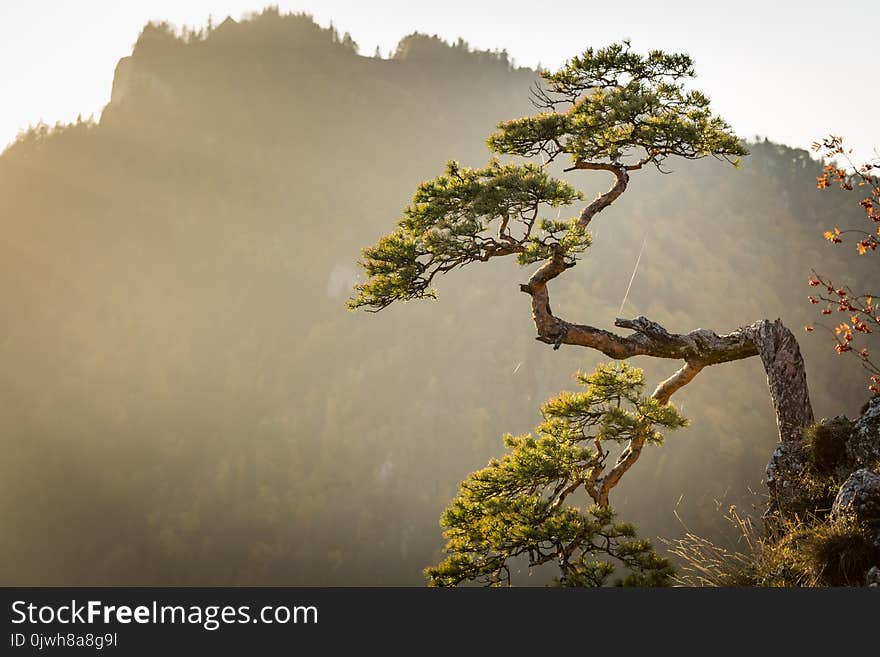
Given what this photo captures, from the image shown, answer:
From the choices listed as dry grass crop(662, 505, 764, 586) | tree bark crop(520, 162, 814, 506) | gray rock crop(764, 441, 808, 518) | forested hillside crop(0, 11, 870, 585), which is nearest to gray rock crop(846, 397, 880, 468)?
gray rock crop(764, 441, 808, 518)

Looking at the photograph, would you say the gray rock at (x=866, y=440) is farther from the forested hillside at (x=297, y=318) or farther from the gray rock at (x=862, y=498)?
the forested hillside at (x=297, y=318)

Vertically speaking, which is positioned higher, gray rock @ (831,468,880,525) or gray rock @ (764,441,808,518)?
gray rock @ (764,441,808,518)

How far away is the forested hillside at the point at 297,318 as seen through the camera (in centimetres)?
7400

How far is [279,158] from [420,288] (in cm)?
11285

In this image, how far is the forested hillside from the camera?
74000 mm

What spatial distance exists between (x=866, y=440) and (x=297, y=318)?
89.9 m

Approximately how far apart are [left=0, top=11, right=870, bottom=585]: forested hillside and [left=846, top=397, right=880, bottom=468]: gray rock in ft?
183

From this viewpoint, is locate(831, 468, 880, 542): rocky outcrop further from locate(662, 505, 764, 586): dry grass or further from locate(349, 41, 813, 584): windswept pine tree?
locate(349, 41, 813, 584): windswept pine tree

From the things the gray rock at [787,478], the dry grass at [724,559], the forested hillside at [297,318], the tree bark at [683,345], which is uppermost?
the forested hillside at [297,318]

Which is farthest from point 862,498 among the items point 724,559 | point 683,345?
point 683,345

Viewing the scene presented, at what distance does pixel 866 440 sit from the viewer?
19.5 ft

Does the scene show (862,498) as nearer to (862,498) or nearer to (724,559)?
(862,498)

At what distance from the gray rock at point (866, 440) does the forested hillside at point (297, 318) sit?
5578 cm

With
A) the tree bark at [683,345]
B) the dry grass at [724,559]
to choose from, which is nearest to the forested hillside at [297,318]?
the tree bark at [683,345]
